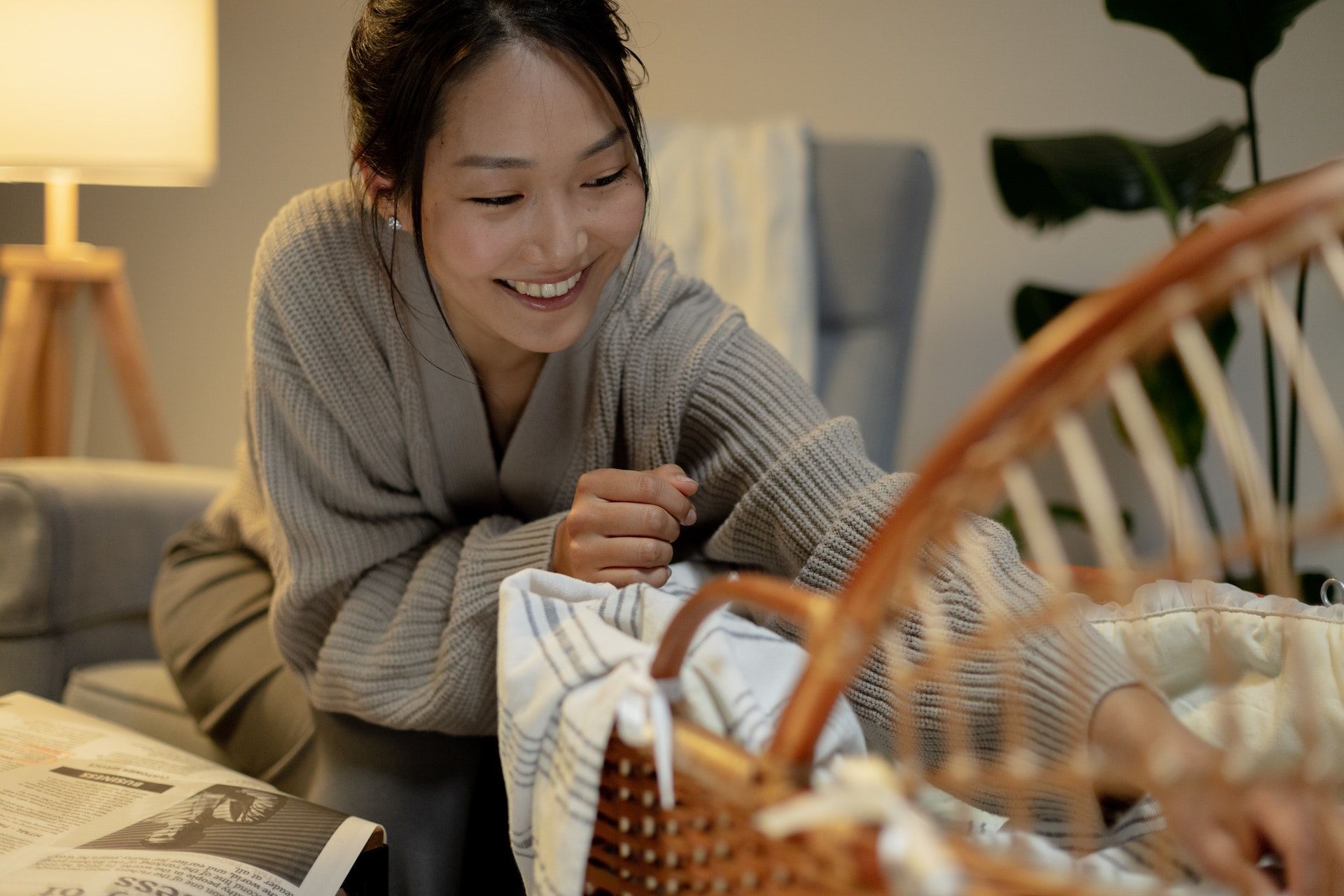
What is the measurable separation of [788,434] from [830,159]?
772mm

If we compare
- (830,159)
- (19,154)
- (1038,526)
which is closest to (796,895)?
(1038,526)

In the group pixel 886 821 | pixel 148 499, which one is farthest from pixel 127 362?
pixel 886 821

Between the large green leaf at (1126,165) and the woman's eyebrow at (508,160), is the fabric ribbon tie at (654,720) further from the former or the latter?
the large green leaf at (1126,165)

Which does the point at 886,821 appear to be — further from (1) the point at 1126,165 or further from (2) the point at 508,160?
(1) the point at 1126,165

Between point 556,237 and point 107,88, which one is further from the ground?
point 107,88

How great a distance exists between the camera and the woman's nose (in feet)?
2.46

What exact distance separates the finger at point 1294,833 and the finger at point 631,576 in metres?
0.38

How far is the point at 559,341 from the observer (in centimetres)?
82

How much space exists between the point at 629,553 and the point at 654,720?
248 mm

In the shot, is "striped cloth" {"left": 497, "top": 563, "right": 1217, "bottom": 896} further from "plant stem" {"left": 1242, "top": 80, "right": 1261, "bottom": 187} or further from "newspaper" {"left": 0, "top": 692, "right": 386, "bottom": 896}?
"plant stem" {"left": 1242, "top": 80, "right": 1261, "bottom": 187}

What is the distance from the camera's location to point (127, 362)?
5.65 feet

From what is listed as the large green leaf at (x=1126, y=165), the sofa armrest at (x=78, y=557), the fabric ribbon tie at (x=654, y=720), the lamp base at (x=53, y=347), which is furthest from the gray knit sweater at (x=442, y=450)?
the lamp base at (x=53, y=347)

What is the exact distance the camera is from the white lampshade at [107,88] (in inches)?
58.9

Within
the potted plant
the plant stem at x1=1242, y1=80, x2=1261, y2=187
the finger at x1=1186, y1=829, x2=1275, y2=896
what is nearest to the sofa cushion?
the finger at x1=1186, y1=829, x2=1275, y2=896
